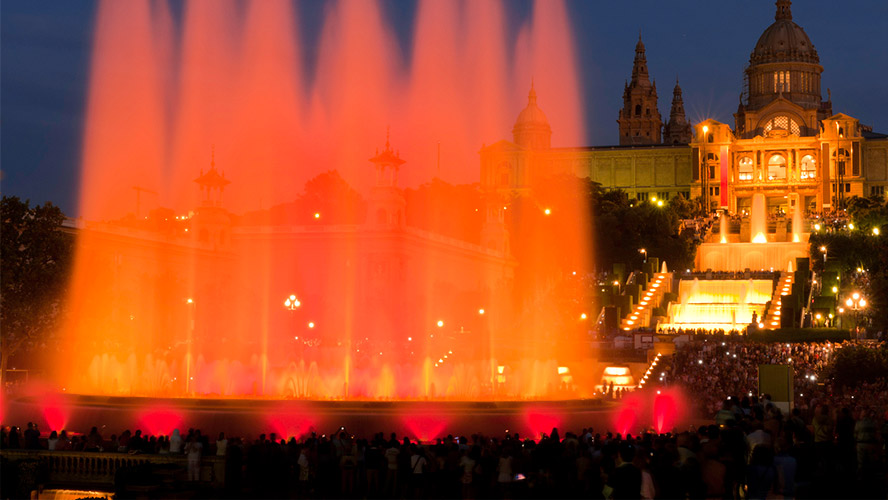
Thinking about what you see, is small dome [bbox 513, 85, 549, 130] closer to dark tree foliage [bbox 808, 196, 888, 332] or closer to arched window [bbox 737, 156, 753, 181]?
arched window [bbox 737, 156, 753, 181]

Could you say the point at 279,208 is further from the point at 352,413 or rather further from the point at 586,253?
the point at 352,413

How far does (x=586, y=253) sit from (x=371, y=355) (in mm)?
47454

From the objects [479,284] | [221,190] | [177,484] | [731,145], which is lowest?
[177,484]

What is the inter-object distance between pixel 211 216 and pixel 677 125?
113 m

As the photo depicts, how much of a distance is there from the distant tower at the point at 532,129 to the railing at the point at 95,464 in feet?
407

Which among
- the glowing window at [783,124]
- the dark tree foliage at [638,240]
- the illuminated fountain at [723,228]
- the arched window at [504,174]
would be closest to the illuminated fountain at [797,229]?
the illuminated fountain at [723,228]

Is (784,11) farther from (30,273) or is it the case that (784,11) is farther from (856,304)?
(30,273)

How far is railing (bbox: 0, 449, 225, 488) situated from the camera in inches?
788

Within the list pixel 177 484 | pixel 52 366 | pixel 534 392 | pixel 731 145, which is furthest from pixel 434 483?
pixel 731 145

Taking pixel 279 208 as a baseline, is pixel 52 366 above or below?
below

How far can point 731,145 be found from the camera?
437 feet

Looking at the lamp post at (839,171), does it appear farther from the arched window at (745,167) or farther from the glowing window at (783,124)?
the arched window at (745,167)

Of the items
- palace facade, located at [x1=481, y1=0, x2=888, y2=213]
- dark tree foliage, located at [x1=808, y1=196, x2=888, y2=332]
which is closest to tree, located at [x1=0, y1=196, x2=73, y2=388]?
dark tree foliage, located at [x1=808, y1=196, x2=888, y2=332]

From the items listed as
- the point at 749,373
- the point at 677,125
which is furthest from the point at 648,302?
the point at 677,125
